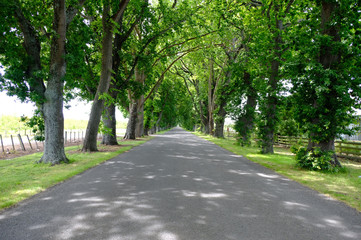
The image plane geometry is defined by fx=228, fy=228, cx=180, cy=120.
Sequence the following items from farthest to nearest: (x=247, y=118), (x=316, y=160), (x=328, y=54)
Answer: (x=247, y=118), (x=328, y=54), (x=316, y=160)

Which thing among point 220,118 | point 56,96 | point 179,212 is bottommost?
point 179,212

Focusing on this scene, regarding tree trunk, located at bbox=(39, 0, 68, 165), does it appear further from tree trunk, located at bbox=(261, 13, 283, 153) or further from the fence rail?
tree trunk, located at bbox=(261, 13, 283, 153)

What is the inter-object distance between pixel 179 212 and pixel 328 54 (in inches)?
→ 328

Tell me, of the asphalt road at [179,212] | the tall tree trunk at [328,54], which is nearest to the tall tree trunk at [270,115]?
the tall tree trunk at [328,54]

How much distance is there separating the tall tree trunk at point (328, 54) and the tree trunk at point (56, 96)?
10.0 meters

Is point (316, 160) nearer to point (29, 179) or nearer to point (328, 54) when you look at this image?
point (328, 54)

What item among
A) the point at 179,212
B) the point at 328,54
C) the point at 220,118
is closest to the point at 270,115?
the point at 328,54

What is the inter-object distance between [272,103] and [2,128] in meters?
24.6

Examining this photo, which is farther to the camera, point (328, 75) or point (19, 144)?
point (19, 144)

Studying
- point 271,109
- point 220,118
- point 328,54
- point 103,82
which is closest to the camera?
point 328,54

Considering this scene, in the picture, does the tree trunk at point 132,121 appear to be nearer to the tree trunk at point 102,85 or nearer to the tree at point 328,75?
the tree trunk at point 102,85

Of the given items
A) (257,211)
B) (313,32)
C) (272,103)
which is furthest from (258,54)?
(257,211)

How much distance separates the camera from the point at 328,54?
28.3ft

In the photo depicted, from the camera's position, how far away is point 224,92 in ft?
82.6
